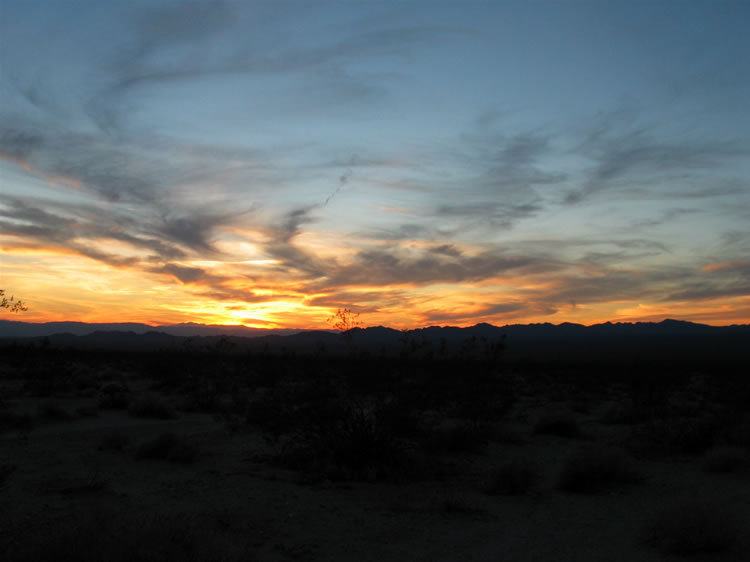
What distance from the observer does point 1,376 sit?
30109 mm

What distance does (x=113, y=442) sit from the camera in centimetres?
1334

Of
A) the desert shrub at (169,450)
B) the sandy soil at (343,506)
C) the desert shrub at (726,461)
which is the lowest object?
the sandy soil at (343,506)

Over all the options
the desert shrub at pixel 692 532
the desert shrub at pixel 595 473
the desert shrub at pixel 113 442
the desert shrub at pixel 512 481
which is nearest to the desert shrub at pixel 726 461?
the desert shrub at pixel 595 473

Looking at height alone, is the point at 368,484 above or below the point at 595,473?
below

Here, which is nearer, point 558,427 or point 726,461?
point 726,461

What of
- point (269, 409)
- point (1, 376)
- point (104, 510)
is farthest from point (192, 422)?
point (1, 376)

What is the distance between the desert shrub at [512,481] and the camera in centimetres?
1097

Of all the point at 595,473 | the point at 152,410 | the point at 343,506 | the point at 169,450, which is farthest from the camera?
the point at 152,410

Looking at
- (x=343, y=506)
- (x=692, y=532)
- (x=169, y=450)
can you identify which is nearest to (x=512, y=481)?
(x=343, y=506)

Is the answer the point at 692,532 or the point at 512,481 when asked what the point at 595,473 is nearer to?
the point at 512,481

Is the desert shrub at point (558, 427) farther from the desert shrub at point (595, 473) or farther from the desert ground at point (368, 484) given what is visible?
the desert shrub at point (595, 473)

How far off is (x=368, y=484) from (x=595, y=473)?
4.63 m

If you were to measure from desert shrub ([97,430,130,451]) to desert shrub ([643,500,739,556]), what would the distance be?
36.6ft

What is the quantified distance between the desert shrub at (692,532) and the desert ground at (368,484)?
0.02 m
